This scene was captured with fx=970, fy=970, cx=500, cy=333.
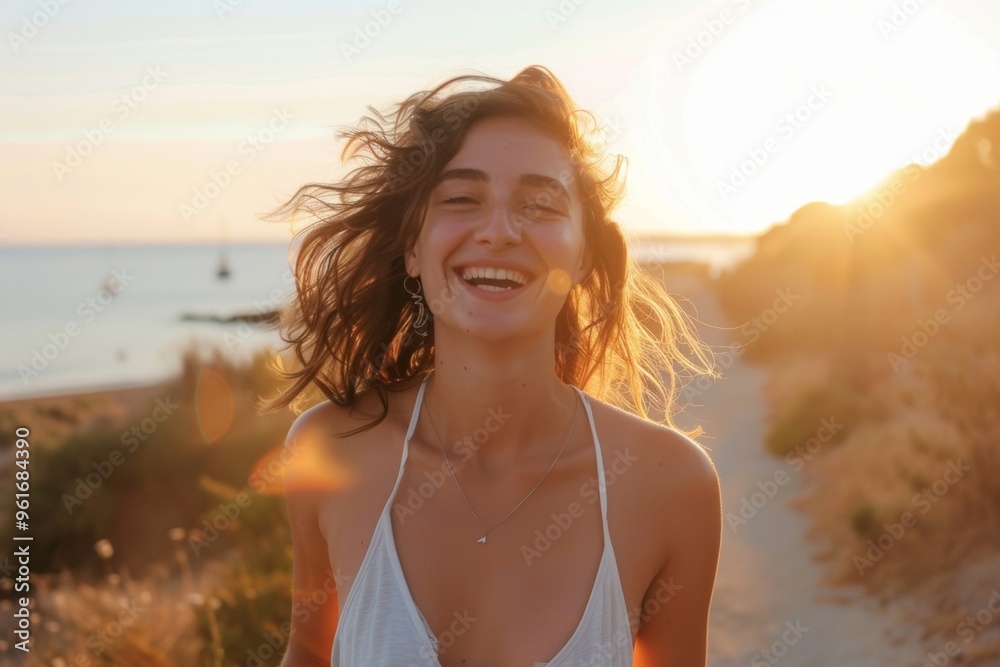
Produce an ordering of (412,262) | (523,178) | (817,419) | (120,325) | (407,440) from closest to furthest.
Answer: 1. (523,178)
2. (407,440)
3. (412,262)
4. (817,419)
5. (120,325)

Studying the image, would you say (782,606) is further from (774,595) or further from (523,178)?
(523,178)

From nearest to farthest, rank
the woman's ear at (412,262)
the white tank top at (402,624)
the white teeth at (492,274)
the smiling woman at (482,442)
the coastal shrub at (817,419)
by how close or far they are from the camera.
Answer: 1. the white tank top at (402,624)
2. the smiling woman at (482,442)
3. the white teeth at (492,274)
4. the woman's ear at (412,262)
5. the coastal shrub at (817,419)

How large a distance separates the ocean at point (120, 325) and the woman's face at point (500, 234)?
2.36ft

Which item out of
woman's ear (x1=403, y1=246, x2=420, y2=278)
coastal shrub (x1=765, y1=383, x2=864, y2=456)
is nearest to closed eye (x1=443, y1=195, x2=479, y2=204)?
woman's ear (x1=403, y1=246, x2=420, y2=278)

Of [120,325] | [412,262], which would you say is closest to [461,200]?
[412,262]

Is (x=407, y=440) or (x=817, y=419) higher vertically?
(x=407, y=440)

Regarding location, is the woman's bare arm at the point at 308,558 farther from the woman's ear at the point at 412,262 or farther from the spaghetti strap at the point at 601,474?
the spaghetti strap at the point at 601,474

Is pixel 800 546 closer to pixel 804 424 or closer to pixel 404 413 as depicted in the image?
pixel 804 424

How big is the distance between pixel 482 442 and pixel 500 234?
64cm

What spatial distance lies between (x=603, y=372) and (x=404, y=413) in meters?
0.74

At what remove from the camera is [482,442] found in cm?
274

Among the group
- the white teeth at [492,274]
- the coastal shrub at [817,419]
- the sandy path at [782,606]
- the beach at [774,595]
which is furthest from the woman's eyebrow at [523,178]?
the coastal shrub at [817,419]

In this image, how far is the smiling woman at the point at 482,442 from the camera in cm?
235

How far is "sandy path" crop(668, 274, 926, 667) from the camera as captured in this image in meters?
5.81
